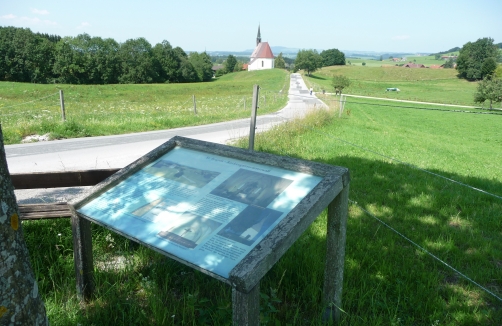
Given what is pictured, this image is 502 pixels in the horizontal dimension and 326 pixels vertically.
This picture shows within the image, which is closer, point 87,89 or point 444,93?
point 87,89

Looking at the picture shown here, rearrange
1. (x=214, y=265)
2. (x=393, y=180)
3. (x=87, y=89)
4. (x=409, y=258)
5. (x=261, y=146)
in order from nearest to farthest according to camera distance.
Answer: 1. (x=214, y=265)
2. (x=409, y=258)
3. (x=393, y=180)
4. (x=261, y=146)
5. (x=87, y=89)

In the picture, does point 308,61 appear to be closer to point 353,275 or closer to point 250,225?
point 353,275

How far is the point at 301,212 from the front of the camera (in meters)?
2.20

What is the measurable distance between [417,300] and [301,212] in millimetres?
1625

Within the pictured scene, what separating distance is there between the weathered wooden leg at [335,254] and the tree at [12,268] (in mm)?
1806

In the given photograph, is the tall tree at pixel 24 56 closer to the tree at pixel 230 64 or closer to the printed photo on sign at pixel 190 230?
the tree at pixel 230 64

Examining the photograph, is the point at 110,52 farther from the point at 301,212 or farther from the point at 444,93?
the point at 301,212

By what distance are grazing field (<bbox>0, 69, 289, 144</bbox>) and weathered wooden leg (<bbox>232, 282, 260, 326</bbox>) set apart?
10774 mm

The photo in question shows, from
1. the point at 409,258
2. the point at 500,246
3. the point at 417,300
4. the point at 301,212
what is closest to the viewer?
the point at 301,212

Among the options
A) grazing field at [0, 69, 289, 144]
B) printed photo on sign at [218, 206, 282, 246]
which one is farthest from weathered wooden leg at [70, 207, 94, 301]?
grazing field at [0, 69, 289, 144]

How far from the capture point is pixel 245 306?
1.90 m

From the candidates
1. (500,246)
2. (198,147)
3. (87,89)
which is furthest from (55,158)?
(87,89)

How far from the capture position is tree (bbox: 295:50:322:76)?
4158 inches

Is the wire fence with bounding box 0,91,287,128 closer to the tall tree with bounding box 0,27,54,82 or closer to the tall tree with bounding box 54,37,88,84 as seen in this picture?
the tall tree with bounding box 54,37,88,84
